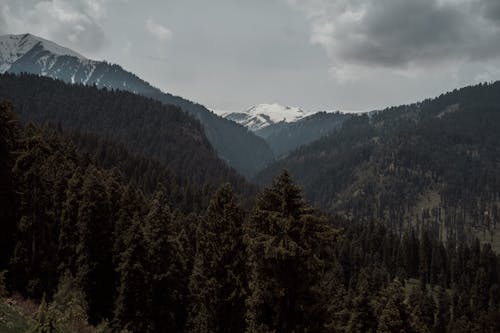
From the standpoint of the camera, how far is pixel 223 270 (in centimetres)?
3172

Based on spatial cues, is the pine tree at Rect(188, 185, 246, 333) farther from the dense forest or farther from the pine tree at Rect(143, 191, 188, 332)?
the pine tree at Rect(143, 191, 188, 332)

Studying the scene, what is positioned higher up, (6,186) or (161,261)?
(6,186)

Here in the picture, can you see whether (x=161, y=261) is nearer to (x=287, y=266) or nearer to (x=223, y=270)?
(x=223, y=270)

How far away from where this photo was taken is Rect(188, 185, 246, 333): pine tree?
103 ft

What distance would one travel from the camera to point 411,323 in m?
37.9

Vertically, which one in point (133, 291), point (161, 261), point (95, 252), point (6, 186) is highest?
point (6, 186)

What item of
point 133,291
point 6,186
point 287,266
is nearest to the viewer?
point 287,266

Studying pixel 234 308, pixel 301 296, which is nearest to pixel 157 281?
pixel 234 308

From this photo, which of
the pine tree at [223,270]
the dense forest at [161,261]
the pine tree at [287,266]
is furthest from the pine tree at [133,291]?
the pine tree at [287,266]

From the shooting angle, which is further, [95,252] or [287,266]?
[95,252]

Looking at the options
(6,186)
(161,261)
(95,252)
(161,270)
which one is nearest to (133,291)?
(161,270)

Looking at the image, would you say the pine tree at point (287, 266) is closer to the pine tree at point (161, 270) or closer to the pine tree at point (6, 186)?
the pine tree at point (161, 270)

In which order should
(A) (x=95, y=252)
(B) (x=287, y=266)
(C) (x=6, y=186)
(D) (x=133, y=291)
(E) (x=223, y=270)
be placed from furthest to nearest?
(A) (x=95, y=252), (C) (x=6, y=186), (D) (x=133, y=291), (E) (x=223, y=270), (B) (x=287, y=266)

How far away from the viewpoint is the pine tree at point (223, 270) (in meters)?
31.4
